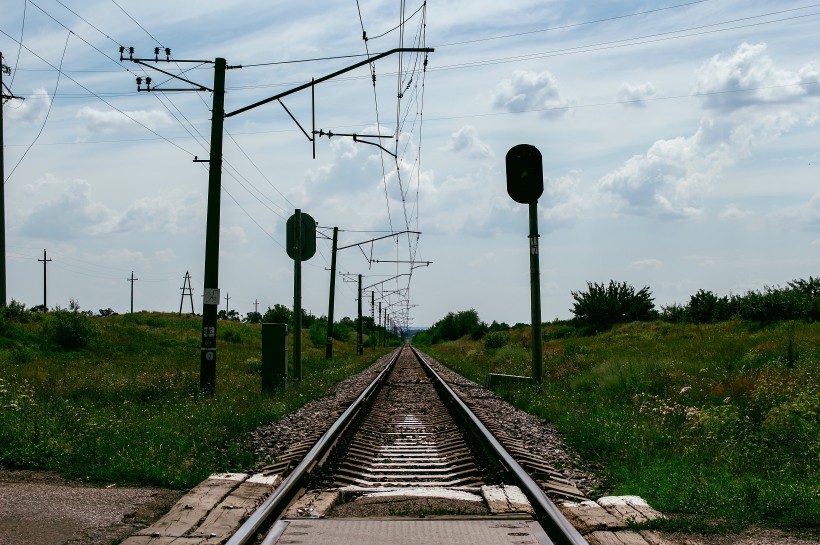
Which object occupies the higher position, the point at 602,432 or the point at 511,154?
the point at 511,154

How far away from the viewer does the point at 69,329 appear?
1362 inches

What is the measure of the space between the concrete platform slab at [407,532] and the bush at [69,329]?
31322mm

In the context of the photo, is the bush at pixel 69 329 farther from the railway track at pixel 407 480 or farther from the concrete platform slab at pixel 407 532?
the concrete platform slab at pixel 407 532

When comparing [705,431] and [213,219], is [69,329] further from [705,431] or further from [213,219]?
[705,431]

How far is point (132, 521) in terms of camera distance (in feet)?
20.7

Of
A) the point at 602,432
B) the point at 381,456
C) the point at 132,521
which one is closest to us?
the point at 132,521

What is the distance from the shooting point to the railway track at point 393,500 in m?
5.67

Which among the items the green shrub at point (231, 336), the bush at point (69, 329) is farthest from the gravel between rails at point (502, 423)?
the green shrub at point (231, 336)

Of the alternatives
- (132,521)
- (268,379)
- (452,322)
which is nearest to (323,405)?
(268,379)

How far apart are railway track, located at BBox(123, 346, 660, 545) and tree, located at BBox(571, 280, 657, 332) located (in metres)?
54.0

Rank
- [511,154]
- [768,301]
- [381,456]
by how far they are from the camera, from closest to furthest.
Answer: [381,456]
[511,154]
[768,301]

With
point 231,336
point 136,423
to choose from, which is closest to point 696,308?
point 231,336

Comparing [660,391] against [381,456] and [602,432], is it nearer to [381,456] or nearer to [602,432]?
[602,432]

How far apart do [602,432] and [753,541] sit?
500 centimetres
